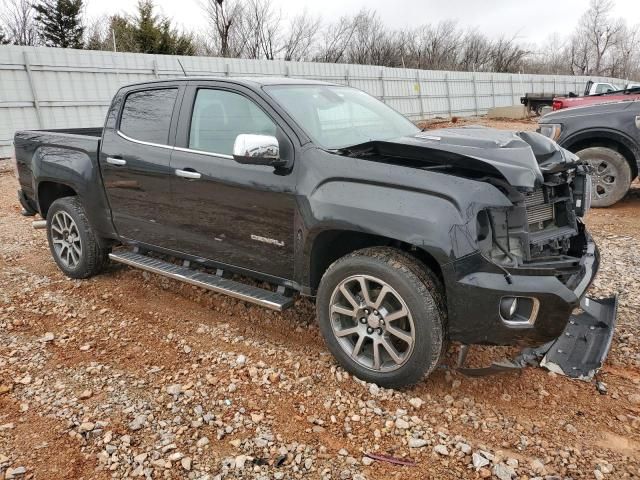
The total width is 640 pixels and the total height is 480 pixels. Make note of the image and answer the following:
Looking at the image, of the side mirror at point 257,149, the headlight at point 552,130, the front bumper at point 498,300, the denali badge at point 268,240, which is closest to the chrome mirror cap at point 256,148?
the side mirror at point 257,149

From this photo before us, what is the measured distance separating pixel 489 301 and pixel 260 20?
35.9m

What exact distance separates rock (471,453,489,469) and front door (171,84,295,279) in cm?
154

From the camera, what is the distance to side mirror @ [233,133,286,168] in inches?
118

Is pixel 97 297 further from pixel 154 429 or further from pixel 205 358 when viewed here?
pixel 154 429

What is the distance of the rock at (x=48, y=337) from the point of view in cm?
368

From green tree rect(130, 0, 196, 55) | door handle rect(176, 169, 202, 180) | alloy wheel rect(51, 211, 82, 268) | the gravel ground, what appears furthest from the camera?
green tree rect(130, 0, 196, 55)

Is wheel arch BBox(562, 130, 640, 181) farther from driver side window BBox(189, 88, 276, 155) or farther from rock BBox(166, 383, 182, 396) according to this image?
rock BBox(166, 383, 182, 396)

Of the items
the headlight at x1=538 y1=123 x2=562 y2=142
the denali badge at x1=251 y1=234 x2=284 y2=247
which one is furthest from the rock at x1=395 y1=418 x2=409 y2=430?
the headlight at x1=538 y1=123 x2=562 y2=142

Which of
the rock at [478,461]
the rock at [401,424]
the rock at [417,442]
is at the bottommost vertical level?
the rock at [478,461]

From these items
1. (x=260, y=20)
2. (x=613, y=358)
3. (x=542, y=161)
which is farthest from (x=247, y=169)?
(x=260, y=20)

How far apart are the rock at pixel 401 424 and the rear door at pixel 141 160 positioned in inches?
88.5

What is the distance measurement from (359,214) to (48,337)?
2597mm

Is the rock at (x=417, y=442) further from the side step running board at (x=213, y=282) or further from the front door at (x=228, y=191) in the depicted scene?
the front door at (x=228, y=191)

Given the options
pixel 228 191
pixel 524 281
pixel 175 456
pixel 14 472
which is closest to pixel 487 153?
pixel 524 281
